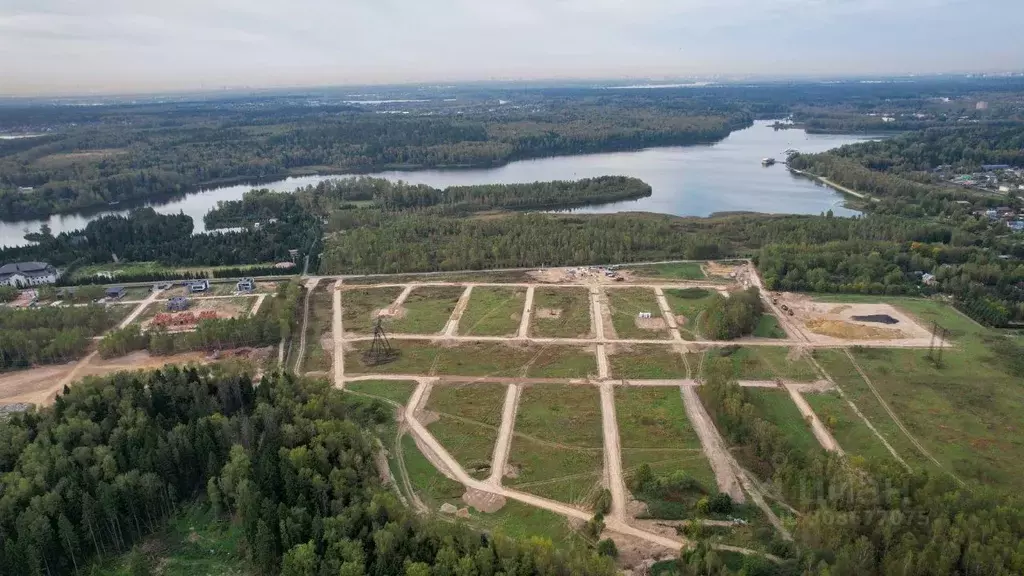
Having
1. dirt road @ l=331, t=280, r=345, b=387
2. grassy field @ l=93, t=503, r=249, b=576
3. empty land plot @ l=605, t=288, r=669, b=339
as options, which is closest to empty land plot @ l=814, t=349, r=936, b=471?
empty land plot @ l=605, t=288, r=669, b=339

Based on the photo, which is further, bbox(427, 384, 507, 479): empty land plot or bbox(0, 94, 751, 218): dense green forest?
bbox(0, 94, 751, 218): dense green forest

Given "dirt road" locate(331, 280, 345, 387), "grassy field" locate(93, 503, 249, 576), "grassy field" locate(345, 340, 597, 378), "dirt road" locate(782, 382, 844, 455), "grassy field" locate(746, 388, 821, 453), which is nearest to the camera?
"grassy field" locate(93, 503, 249, 576)

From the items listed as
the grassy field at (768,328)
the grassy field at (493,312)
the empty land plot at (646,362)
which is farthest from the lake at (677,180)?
the empty land plot at (646,362)

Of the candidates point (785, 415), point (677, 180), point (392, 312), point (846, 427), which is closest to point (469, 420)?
point (785, 415)

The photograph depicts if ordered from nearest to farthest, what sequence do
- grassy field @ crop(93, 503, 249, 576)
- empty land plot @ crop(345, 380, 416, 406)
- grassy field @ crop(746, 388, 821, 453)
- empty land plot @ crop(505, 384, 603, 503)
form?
grassy field @ crop(93, 503, 249, 576), empty land plot @ crop(505, 384, 603, 503), grassy field @ crop(746, 388, 821, 453), empty land plot @ crop(345, 380, 416, 406)

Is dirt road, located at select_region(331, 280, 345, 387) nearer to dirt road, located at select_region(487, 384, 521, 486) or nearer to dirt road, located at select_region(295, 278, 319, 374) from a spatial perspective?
dirt road, located at select_region(295, 278, 319, 374)
